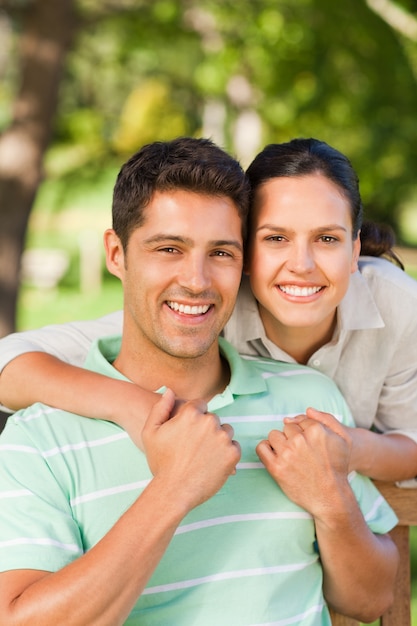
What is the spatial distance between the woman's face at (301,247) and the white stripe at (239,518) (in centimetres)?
52

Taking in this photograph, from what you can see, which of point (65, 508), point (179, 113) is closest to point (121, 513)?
point (65, 508)

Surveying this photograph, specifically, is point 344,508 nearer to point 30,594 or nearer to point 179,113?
point 30,594

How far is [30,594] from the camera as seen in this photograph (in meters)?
1.86

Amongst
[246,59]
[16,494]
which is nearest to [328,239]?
[16,494]

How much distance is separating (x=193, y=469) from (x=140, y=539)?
190mm

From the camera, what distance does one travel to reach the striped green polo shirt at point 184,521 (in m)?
2.04

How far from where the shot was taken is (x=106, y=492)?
84.0 inches

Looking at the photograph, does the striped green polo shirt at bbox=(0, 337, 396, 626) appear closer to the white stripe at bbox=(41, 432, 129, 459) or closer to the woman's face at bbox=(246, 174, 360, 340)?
the white stripe at bbox=(41, 432, 129, 459)

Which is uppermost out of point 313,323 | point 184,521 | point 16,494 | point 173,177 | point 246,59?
point 246,59

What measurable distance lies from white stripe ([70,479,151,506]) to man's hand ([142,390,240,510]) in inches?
6.5

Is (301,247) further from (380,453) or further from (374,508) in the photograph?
(374,508)

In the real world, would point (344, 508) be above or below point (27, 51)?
below

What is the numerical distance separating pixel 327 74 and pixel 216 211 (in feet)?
12.0

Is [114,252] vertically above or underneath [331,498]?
above
